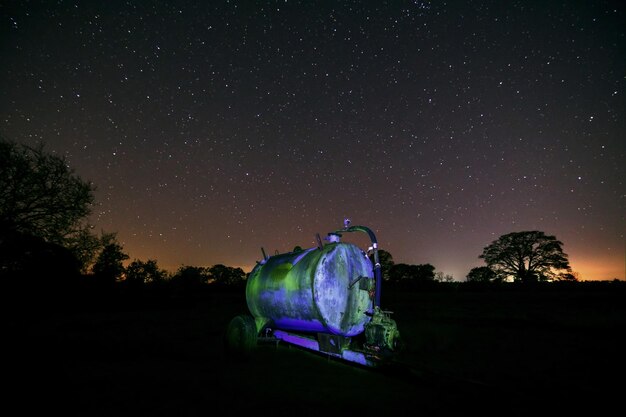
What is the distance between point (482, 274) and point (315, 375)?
54512 mm

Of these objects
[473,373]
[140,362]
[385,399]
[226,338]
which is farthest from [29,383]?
[473,373]

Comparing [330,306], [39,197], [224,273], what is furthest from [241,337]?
[224,273]

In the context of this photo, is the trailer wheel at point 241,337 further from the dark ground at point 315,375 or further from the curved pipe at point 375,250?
the curved pipe at point 375,250

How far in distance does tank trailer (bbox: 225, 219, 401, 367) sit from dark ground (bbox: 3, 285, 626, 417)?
518 mm

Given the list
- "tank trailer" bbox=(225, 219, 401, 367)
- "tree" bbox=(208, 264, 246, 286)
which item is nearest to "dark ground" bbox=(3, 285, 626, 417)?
"tank trailer" bbox=(225, 219, 401, 367)

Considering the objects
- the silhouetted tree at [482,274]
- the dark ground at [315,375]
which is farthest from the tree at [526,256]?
the dark ground at [315,375]

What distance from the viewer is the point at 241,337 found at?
30.3 feet

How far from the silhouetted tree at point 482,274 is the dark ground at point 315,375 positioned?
4163 centimetres

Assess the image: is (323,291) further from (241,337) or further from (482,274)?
(482,274)

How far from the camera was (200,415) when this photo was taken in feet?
18.0

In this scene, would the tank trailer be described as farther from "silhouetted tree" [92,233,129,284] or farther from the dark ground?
"silhouetted tree" [92,233,129,284]

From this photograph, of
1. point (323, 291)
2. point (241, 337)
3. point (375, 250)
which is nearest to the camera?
point (323, 291)

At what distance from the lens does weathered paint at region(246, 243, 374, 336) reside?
8.02 meters

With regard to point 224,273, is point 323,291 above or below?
below
